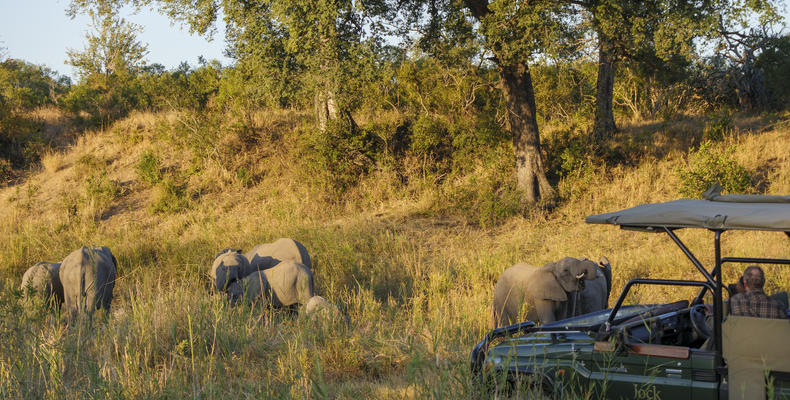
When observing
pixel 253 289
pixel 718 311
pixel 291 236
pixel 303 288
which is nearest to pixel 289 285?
pixel 303 288

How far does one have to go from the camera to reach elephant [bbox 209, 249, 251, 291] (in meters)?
8.24

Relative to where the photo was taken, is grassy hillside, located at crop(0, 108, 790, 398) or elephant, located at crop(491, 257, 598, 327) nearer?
grassy hillside, located at crop(0, 108, 790, 398)

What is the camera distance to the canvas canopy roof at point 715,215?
3.97 m

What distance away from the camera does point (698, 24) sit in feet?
40.1

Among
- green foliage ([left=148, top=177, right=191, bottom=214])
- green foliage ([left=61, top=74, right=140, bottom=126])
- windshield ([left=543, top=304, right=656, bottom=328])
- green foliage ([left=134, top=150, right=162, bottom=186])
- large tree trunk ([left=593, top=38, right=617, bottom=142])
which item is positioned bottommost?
windshield ([left=543, top=304, right=656, bottom=328])

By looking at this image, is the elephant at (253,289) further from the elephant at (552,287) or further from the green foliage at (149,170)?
the green foliage at (149,170)

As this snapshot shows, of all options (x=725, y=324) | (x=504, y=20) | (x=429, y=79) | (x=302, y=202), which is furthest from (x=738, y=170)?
(x=725, y=324)

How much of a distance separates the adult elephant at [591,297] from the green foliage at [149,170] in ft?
46.1

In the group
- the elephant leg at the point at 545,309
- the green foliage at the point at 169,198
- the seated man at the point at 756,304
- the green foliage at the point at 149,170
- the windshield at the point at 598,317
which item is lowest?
the elephant leg at the point at 545,309

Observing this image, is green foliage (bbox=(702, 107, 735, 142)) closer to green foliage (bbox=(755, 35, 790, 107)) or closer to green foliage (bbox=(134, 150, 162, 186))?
green foliage (bbox=(755, 35, 790, 107))

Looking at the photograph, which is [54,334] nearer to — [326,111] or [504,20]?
[504,20]

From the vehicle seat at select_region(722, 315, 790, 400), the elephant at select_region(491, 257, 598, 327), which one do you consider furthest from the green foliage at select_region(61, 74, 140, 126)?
the vehicle seat at select_region(722, 315, 790, 400)

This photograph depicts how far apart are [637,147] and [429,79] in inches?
231

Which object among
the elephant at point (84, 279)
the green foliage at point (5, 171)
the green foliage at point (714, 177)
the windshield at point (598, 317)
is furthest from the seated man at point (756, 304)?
the green foliage at point (5, 171)
